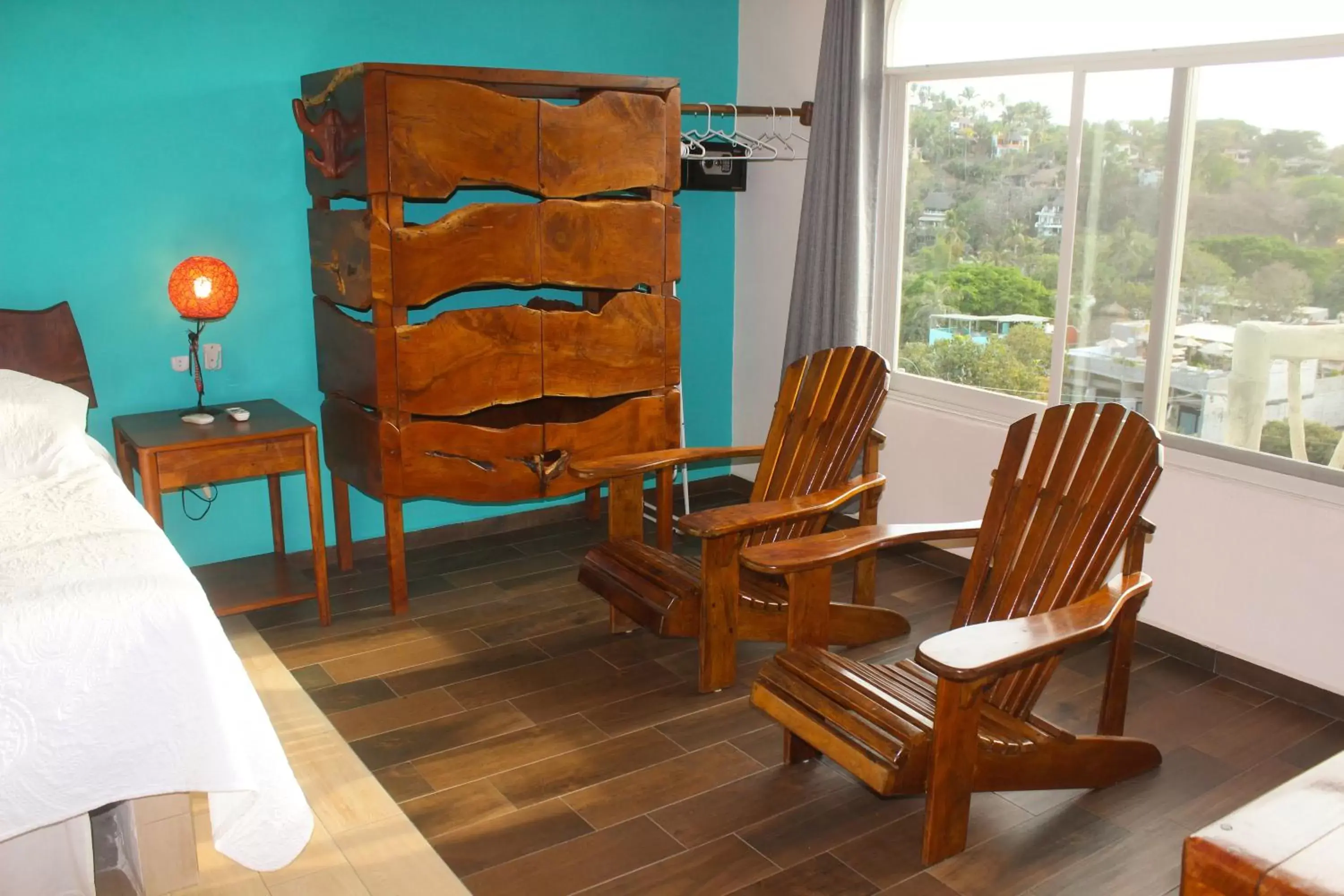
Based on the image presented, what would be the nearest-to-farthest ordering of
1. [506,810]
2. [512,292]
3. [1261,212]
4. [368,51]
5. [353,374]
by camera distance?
[506,810] → [1261,212] → [353,374] → [368,51] → [512,292]

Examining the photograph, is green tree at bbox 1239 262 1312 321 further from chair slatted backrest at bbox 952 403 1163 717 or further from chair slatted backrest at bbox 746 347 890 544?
chair slatted backrest at bbox 746 347 890 544

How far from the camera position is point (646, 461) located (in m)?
3.61

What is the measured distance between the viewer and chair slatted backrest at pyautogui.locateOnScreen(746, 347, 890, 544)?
136 inches

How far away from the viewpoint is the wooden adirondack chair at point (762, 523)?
10.4ft

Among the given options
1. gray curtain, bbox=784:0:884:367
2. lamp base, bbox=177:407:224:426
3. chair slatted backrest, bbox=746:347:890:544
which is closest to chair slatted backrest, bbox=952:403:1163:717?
chair slatted backrest, bbox=746:347:890:544

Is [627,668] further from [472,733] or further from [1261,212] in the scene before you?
[1261,212]

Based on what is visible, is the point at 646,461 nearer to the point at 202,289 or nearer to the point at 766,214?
the point at 202,289

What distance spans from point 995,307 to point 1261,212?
3.42ft

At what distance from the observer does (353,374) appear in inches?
151

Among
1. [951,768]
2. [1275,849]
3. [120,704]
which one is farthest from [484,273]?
[1275,849]

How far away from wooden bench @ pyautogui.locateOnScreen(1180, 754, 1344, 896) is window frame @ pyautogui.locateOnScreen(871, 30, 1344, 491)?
2063 millimetres

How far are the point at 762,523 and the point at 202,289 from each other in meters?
1.97

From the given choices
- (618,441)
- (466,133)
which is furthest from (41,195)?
(618,441)

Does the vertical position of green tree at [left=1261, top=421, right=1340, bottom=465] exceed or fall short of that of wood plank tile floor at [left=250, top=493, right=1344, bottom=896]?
it exceeds it
